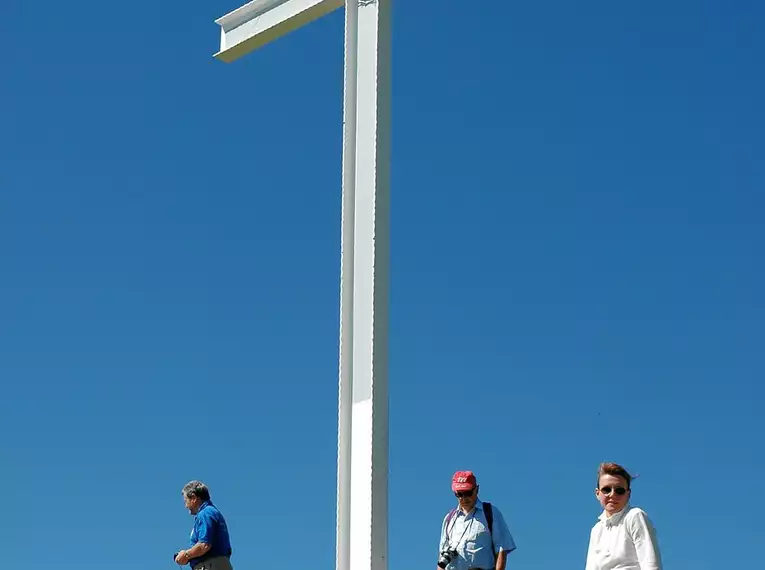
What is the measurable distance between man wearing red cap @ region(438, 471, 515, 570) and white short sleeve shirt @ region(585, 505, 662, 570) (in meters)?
1.89

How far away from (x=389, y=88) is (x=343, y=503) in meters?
1.90

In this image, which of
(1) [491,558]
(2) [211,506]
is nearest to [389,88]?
(1) [491,558]

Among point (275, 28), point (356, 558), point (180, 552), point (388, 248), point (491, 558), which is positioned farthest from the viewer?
point (180, 552)

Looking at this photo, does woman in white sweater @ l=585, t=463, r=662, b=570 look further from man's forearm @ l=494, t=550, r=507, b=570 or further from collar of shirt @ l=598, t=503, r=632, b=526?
man's forearm @ l=494, t=550, r=507, b=570

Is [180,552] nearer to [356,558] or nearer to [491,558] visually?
[491,558]

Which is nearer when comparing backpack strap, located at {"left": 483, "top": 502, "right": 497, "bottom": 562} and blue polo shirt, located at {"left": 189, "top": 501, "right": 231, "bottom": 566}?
backpack strap, located at {"left": 483, "top": 502, "right": 497, "bottom": 562}

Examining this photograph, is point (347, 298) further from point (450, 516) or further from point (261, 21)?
point (450, 516)

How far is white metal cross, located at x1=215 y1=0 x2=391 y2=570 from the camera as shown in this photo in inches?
214

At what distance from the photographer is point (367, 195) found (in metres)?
5.71

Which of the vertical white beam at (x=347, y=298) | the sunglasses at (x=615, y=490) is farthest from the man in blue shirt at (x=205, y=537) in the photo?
the sunglasses at (x=615, y=490)

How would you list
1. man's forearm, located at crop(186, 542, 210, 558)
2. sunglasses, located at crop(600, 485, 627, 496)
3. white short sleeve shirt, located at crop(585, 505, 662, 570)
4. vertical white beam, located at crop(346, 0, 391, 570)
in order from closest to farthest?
vertical white beam, located at crop(346, 0, 391, 570), white short sleeve shirt, located at crop(585, 505, 662, 570), sunglasses, located at crop(600, 485, 627, 496), man's forearm, located at crop(186, 542, 210, 558)

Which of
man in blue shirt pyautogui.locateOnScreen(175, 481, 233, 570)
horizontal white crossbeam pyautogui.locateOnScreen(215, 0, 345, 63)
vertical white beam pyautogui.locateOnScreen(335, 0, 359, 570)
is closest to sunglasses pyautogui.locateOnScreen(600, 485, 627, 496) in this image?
vertical white beam pyautogui.locateOnScreen(335, 0, 359, 570)

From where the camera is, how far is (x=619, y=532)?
18.9ft

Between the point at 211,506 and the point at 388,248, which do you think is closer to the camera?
the point at 388,248
